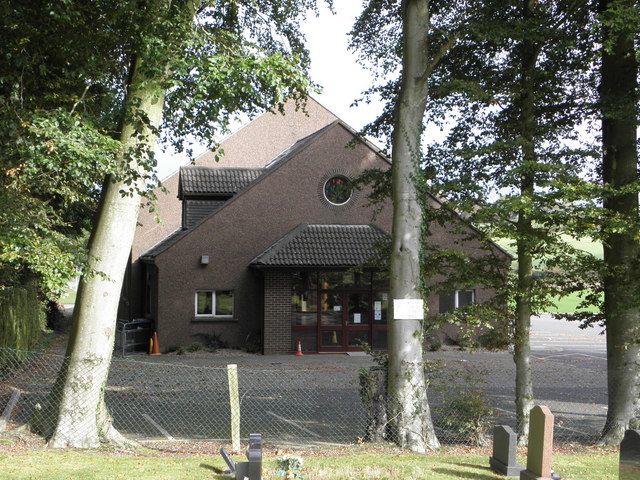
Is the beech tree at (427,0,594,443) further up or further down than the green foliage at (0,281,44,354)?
further up

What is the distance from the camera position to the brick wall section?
84.5ft

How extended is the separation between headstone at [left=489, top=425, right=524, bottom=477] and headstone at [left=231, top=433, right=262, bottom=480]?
3.29 meters

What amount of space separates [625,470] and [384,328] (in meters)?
20.1

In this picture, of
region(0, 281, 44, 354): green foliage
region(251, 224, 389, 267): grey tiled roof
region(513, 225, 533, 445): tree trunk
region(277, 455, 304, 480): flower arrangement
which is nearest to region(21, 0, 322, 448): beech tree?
region(277, 455, 304, 480): flower arrangement

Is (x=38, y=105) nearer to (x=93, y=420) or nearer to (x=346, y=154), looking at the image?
(x=93, y=420)

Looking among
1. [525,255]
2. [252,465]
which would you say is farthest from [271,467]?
[525,255]

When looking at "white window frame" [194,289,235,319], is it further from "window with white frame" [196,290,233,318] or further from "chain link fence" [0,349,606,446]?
"chain link fence" [0,349,606,446]

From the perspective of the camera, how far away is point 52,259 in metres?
10.1

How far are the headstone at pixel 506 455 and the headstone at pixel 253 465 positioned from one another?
3.29 metres

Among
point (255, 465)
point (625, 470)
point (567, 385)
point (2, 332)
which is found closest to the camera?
point (625, 470)

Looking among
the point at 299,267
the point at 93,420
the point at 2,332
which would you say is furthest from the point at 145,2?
the point at 299,267

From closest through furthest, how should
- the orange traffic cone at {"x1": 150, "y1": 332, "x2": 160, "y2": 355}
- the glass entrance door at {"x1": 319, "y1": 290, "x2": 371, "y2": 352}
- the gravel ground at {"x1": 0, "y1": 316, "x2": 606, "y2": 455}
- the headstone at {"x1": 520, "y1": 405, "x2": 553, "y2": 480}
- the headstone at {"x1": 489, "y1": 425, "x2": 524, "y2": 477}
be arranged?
the headstone at {"x1": 520, "y1": 405, "x2": 553, "y2": 480}
the headstone at {"x1": 489, "y1": 425, "x2": 524, "y2": 477}
the gravel ground at {"x1": 0, "y1": 316, "x2": 606, "y2": 455}
the orange traffic cone at {"x1": 150, "y1": 332, "x2": 160, "y2": 355}
the glass entrance door at {"x1": 319, "y1": 290, "x2": 371, "y2": 352}

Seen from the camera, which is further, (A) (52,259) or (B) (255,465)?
(A) (52,259)

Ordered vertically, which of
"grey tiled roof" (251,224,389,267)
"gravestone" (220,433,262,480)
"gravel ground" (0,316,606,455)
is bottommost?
"gravel ground" (0,316,606,455)
